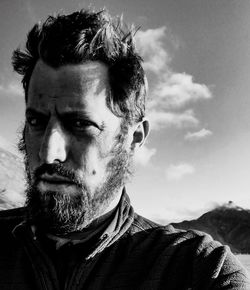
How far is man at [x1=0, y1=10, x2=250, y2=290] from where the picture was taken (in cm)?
173

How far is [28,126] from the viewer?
2076 mm

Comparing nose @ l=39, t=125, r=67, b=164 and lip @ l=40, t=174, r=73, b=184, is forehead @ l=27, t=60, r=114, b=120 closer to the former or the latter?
nose @ l=39, t=125, r=67, b=164

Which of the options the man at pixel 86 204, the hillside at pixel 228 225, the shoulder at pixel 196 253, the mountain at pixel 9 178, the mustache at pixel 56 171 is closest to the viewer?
the shoulder at pixel 196 253

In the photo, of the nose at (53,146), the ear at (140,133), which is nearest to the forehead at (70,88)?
the nose at (53,146)

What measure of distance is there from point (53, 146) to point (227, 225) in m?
89.4

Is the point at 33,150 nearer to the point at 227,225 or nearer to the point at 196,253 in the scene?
the point at 196,253

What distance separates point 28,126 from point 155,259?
1.15m

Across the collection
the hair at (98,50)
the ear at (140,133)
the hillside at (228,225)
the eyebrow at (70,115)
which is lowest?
the hillside at (228,225)

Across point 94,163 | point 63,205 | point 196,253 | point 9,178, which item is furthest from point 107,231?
point 9,178

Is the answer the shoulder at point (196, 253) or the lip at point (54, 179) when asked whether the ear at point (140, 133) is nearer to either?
the shoulder at point (196, 253)

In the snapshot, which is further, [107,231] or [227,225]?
[227,225]

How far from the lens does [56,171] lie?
183 centimetres

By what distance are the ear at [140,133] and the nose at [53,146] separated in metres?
0.75

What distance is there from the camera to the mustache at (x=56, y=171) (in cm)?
183
